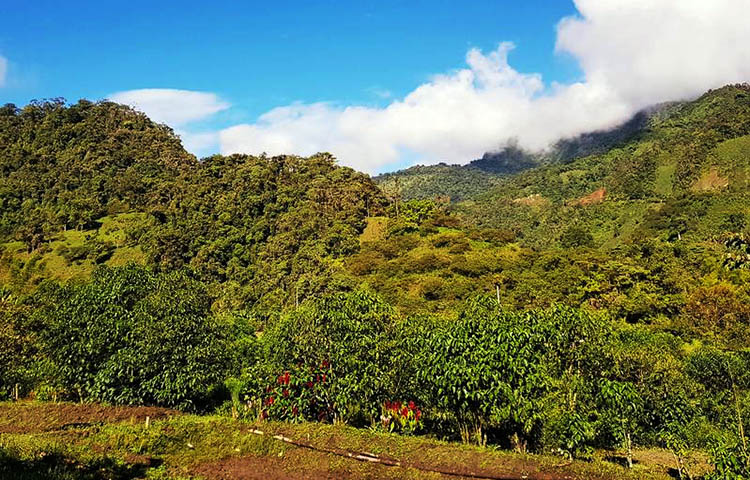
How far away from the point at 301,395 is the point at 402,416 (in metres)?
3.68

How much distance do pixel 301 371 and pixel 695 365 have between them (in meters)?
22.4

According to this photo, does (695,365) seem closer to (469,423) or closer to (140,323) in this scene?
(469,423)

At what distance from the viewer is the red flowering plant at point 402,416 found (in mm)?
16578

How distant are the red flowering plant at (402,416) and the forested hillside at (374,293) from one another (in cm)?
8

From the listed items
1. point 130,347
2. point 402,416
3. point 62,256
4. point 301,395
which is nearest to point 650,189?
point 402,416

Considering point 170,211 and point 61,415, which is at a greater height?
point 170,211

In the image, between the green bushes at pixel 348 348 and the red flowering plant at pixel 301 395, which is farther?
the red flowering plant at pixel 301 395

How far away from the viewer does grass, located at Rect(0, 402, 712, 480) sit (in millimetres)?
10617

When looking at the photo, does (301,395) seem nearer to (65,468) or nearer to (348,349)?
(348,349)

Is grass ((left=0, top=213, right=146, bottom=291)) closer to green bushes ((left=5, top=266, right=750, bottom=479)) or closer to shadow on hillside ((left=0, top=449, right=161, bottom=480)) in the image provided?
green bushes ((left=5, top=266, right=750, bottom=479))

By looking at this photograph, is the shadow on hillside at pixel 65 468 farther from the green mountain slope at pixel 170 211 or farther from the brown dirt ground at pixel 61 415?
the green mountain slope at pixel 170 211

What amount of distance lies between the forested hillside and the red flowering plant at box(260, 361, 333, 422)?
0.09 m

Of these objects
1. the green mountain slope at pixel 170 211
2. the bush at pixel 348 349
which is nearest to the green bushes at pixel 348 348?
the bush at pixel 348 349

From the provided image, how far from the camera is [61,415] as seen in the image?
53.6 feet
